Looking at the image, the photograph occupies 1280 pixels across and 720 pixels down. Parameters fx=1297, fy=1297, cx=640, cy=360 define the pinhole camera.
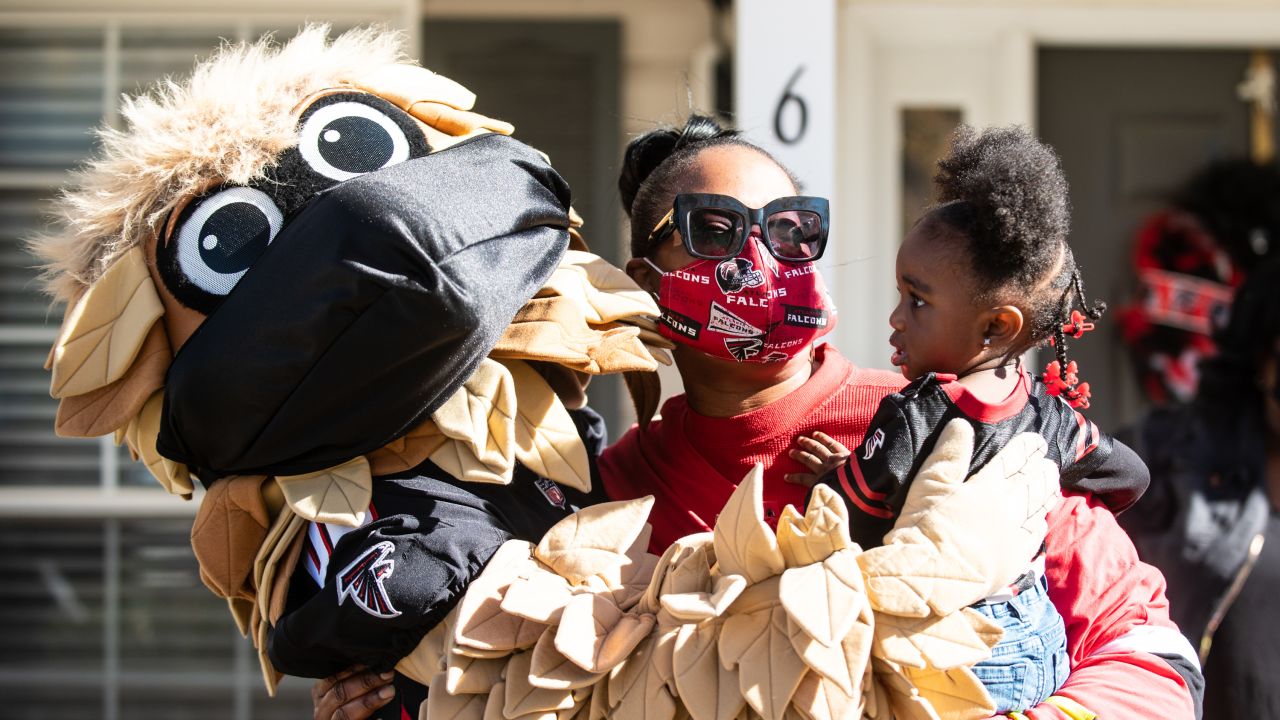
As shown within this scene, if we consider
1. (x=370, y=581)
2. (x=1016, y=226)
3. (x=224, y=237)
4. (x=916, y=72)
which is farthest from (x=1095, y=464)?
(x=916, y=72)

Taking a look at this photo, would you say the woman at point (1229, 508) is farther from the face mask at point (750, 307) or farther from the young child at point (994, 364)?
the face mask at point (750, 307)

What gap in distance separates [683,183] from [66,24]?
4.02 meters

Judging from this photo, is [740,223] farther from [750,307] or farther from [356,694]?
[356,694]

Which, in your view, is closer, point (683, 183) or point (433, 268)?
point (433, 268)

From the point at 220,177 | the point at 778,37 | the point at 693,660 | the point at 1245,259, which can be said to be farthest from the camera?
the point at 1245,259

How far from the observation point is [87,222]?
1809 millimetres

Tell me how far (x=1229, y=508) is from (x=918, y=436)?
199cm

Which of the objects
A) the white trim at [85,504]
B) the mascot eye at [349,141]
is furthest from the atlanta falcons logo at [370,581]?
the white trim at [85,504]

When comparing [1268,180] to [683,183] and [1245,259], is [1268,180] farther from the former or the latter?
[683,183]

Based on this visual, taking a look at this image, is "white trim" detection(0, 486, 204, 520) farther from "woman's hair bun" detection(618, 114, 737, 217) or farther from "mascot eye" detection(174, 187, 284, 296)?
"mascot eye" detection(174, 187, 284, 296)

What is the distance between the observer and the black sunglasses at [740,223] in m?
2.00

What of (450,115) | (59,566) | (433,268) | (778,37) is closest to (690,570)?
(433,268)

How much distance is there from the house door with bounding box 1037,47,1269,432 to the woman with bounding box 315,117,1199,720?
3.44 m

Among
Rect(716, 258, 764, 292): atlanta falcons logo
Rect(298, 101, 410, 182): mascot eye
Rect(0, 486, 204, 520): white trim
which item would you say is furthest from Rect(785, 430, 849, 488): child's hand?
Rect(0, 486, 204, 520): white trim
